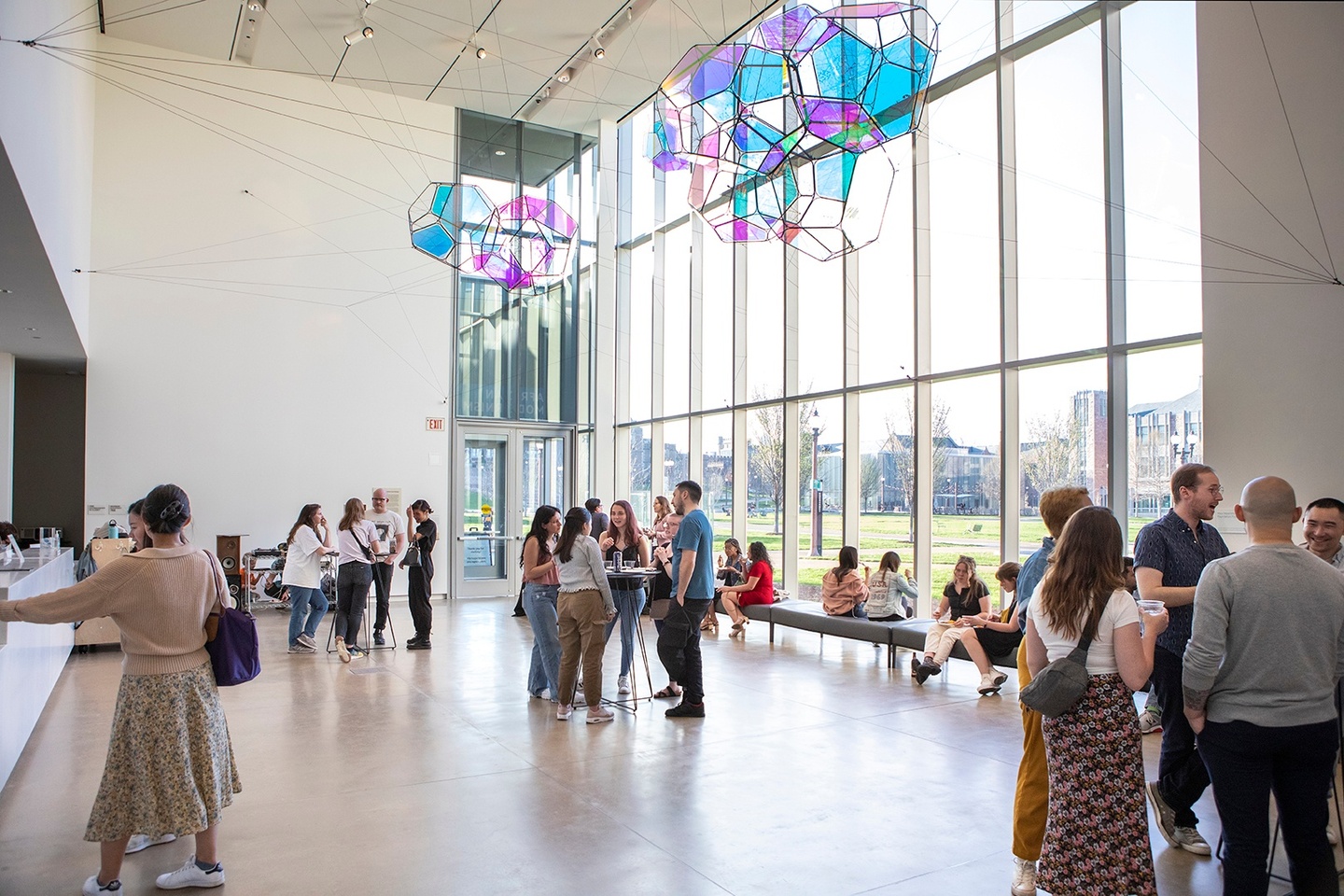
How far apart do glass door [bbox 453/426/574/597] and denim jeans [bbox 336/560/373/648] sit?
547cm

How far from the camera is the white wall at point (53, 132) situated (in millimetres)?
4797

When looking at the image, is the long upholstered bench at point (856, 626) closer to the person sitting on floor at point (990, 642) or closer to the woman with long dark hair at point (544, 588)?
the person sitting on floor at point (990, 642)

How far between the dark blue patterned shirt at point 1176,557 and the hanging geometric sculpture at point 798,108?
3275mm

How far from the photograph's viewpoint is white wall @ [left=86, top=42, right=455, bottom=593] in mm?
12281

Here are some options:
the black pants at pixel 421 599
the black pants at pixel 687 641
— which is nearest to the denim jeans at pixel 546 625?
the black pants at pixel 687 641

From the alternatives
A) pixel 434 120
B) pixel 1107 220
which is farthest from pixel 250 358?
pixel 1107 220

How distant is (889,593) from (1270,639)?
5.81m

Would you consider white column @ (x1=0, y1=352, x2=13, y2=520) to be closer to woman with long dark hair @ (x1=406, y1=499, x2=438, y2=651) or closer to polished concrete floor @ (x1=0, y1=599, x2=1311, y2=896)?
polished concrete floor @ (x1=0, y1=599, x2=1311, y2=896)

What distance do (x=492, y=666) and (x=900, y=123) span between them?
232 inches

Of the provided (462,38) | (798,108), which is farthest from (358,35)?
(798,108)

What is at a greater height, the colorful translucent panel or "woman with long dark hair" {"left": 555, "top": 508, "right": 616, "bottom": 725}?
the colorful translucent panel

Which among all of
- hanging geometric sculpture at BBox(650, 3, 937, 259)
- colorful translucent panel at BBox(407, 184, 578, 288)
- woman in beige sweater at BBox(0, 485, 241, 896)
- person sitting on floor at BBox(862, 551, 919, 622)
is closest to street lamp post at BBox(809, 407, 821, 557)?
person sitting on floor at BBox(862, 551, 919, 622)

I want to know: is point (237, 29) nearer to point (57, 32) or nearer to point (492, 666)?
point (57, 32)

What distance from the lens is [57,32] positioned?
7480 millimetres
